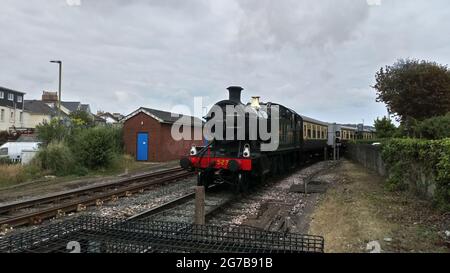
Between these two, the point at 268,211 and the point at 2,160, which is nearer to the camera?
the point at 268,211

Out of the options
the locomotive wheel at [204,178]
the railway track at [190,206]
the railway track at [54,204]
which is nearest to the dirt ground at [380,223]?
the railway track at [190,206]

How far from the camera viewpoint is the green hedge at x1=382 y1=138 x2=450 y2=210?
6774 millimetres

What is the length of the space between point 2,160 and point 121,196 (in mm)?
11443

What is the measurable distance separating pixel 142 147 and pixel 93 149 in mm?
7127

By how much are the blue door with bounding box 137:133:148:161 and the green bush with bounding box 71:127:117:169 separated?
20.1 ft

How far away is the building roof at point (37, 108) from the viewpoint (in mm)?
53197

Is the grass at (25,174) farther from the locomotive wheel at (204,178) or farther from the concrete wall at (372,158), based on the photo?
the concrete wall at (372,158)

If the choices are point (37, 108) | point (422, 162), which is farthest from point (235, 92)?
point (37, 108)

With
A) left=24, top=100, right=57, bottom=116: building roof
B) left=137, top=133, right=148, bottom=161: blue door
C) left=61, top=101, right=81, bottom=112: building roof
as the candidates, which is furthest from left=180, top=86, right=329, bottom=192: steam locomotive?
left=61, top=101, right=81, bottom=112: building roof

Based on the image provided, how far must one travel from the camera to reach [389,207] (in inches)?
327

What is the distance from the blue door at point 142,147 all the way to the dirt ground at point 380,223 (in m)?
16.6

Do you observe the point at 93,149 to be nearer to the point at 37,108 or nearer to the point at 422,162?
the point at 422,162
